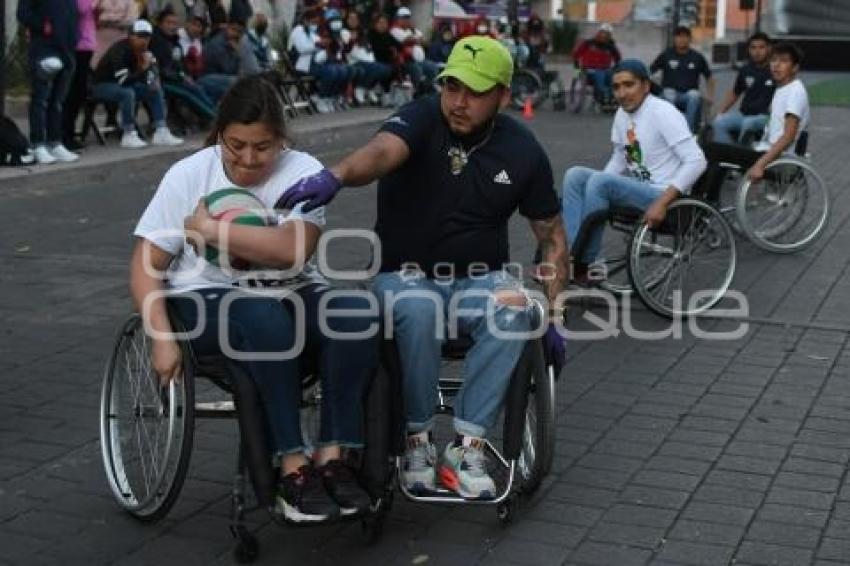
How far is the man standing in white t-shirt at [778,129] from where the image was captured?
985cm

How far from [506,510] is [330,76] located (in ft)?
52.7

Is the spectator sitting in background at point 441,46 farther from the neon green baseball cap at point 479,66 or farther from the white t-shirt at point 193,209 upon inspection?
the white t-shirt at point 193,209

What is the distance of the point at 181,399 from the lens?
4297mm

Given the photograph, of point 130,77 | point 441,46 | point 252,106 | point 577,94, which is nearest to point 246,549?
point 252,106

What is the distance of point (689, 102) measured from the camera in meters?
17.5

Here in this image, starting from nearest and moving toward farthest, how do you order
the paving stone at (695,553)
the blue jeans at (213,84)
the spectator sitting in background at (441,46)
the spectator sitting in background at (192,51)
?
the paving stone at (695,553) → the blue jeans at (213,84) → the spectator sitting in background at (192,51) → the spectator sitting in background at (441,46)

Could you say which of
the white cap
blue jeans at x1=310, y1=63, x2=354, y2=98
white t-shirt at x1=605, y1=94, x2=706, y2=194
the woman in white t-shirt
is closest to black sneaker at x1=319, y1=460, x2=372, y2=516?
the woman in white t-shirt

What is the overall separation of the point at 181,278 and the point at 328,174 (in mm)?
617

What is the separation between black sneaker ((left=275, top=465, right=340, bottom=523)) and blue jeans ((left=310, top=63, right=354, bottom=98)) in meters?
16.3

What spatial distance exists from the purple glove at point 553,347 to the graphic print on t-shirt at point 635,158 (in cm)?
357

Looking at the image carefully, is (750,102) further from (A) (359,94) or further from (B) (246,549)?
(A) (359,94)

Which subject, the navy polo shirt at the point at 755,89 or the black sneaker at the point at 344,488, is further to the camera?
the navy polo shirt at the point at 755,89

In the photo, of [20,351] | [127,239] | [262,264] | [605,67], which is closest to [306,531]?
[262,264]

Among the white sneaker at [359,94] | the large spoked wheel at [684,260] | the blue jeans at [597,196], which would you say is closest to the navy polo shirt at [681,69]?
the white sneaker at [359,94]
